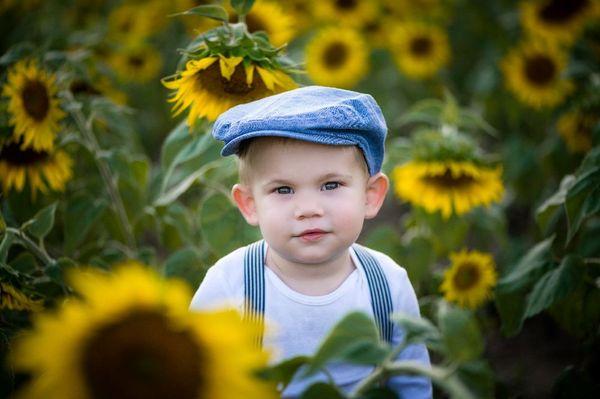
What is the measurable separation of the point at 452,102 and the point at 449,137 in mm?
144

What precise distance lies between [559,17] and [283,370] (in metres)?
2.86

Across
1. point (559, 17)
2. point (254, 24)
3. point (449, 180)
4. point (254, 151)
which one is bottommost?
point (449, 180)

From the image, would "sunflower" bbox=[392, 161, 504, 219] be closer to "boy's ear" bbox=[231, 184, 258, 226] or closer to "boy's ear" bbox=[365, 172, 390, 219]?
"boy's ear" bbox=[365, 172, 390, 219]

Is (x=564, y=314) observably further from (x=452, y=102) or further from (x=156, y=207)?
(x=156, y=207)


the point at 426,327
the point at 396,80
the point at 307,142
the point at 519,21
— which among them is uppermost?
the point at 519,21

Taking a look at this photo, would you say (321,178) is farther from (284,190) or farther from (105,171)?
(105,171)

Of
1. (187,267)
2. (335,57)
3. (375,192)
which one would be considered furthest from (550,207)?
(335,57)

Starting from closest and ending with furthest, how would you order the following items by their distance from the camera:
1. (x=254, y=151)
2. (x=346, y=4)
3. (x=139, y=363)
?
(x=139, y=363) < (x=254, y=151) < (x=346, y=4)

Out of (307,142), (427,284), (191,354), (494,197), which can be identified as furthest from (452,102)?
(191,354)

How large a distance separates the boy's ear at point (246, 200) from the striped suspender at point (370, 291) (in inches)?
3.6

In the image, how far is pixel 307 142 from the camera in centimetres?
130

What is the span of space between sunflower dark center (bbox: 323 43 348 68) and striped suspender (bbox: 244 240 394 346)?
7.57 feet

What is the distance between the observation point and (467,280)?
2.15 metres

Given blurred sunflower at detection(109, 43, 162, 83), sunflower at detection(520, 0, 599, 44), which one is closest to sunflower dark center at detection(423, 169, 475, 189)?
sunflower at detection(520, 0, 599, 44)
